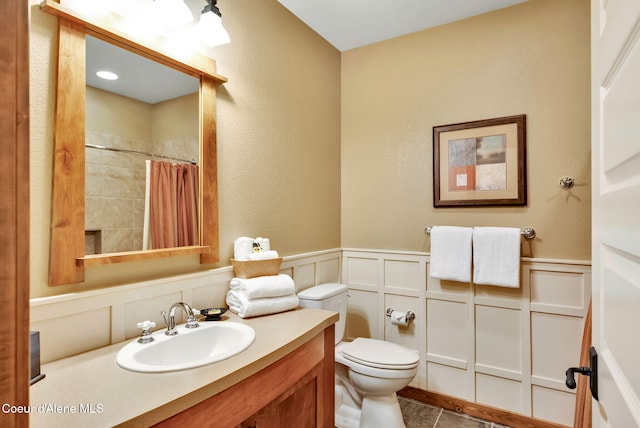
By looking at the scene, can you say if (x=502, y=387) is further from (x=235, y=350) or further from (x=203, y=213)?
(x=203, y=213)

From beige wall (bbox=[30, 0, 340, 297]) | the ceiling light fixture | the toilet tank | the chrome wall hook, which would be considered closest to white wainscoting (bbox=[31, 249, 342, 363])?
beige wall (bbox=[30, 0, 340, 297])

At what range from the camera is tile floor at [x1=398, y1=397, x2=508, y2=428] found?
2055 mm

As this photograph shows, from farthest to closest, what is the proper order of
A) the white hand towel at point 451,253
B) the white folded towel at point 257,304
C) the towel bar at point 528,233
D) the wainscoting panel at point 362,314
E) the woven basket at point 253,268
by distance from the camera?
the wainscoting panel at point 362,314, the white hand towel at point 451,253, the towel bar at point 528,233, the woven basket at point 253,268, the white folded towel at point 257,304

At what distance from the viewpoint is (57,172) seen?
109 cm

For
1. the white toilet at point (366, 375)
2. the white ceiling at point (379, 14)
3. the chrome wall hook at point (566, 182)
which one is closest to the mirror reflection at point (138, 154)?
the white toilet at point (366, 375)

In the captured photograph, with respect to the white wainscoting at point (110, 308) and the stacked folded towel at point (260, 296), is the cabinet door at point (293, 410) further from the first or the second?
the white wainscoting at point (110, 308)

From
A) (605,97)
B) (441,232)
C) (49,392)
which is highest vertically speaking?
(605,97)

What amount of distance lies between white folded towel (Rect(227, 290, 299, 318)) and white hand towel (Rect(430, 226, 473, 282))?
3.42 feet

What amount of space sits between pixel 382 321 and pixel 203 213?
1587 mm

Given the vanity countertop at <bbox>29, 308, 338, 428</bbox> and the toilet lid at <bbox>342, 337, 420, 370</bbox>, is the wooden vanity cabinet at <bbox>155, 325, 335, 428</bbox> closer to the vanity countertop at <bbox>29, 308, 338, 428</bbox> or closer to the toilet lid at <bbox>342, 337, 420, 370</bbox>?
the vanity countertop at <bbox>29, 308, 338, 428</bbox>

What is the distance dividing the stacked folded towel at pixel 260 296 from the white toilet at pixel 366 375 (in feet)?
1.23

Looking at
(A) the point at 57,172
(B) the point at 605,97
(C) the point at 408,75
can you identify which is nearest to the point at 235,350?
(A) the point at 57,172

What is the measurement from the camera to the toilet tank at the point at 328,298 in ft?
6.49

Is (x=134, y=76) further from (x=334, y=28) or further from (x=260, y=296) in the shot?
(x=334, y=28)
